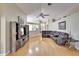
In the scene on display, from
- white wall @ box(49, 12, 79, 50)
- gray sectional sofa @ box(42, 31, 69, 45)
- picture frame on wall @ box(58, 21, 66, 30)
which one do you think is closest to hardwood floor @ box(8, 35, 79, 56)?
Result: gray sectional sofa @ box(42, 31, 69, 45)

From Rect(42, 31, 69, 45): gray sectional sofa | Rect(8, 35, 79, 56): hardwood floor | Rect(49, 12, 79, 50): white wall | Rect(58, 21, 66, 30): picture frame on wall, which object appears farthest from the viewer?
Rect(58, 21, 66, 30): picture frame on wall

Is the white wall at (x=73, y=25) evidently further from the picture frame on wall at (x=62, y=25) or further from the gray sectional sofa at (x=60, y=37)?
the gray sectional sofa at (x=60, y=37)

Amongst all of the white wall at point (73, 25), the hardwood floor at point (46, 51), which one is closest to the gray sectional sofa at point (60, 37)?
the white wall at point (73, 25)

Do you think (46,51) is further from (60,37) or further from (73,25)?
(73,25)

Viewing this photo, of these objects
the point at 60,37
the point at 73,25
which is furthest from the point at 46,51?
the point at 73,25

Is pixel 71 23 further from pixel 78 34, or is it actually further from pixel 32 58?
pixel 32 58

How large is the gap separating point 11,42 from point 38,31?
3.94 metres

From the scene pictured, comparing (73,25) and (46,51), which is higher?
(73,25)

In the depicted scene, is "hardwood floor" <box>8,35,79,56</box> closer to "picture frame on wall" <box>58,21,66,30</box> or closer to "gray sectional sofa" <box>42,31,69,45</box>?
"gray sectional sofa" <box>42,31,69,45</box>

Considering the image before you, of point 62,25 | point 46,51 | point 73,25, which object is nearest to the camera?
point 46,51

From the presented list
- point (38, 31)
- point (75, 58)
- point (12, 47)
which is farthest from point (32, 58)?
point (38, 31)

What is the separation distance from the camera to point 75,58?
6.49 feet

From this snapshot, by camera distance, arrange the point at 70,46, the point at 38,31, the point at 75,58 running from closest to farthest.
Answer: the point at 75,58 → the point at 70,46 → the point at 38,31

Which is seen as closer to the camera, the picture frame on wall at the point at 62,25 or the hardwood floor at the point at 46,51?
the hardwood floor at the point at 46,51
